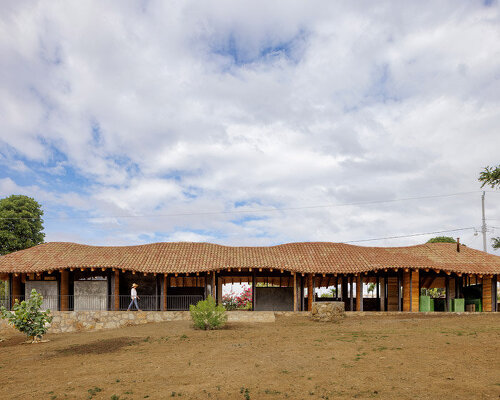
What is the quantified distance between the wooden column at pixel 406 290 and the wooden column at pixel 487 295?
520 centimetres

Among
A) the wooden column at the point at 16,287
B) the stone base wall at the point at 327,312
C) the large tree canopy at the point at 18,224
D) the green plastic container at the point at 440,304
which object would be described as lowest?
the green plastic container at the point at 440,304

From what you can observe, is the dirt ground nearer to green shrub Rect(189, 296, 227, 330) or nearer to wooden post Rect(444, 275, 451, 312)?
green shrub Rect(189, 296, 227, 330)

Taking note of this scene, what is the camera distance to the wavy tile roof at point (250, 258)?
26.2 m

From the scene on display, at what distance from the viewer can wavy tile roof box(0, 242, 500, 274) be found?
26.2 metres

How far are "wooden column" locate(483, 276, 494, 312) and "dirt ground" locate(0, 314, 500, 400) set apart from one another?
11221 millimetres

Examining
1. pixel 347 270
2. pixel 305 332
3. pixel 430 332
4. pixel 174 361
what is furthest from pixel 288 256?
pixel 174 361

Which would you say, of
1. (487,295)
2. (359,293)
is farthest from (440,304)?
(359,293)

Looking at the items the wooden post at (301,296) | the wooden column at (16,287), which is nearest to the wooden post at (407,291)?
the wooden post at (301,296)

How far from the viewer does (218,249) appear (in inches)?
1161

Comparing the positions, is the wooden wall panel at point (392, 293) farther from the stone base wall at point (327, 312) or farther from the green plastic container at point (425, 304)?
the stone base wall at point (327, 312)

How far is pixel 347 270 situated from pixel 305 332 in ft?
29.7

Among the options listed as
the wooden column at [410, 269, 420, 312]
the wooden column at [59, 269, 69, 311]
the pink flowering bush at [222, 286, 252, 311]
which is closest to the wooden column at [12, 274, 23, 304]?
the wooden column at [59, 269, 69, 311]

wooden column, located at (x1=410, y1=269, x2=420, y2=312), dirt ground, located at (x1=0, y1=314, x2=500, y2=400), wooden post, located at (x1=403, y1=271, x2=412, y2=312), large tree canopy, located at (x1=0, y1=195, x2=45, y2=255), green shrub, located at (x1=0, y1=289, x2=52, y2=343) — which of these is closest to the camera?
dirt ground, located at (x1=0, y1=314, x2=500, y2=400)

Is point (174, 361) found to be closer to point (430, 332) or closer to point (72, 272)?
point (430, 332)
